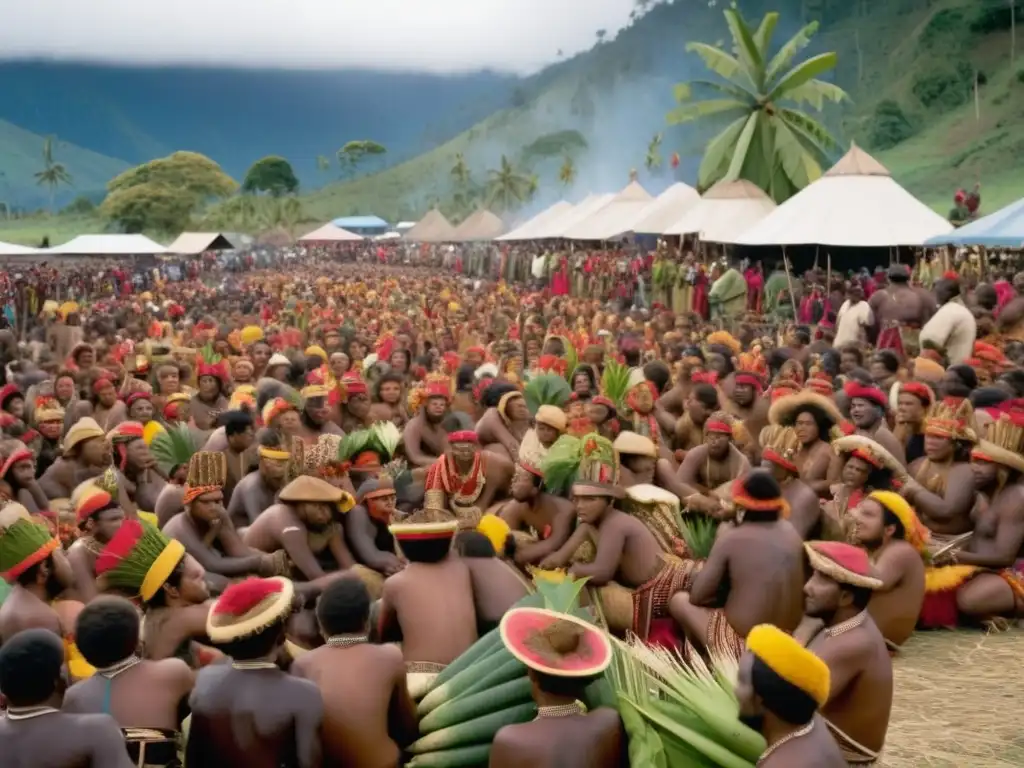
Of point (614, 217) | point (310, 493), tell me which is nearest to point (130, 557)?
point (310, 493)

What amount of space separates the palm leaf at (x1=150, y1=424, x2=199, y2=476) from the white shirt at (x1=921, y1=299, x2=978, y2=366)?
728 centimetres

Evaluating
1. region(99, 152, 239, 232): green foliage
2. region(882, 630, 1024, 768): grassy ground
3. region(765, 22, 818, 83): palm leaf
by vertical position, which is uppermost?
region(765, 22, 818, 83): palm leaf

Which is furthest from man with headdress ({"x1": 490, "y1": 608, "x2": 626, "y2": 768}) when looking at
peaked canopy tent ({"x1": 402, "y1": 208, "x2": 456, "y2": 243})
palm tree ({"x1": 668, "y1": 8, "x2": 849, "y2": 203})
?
peaked canopy tent ({"x1": 402, "y1": 208, "x2": 456, "y2": 243})

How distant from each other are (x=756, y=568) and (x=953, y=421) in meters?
2.77

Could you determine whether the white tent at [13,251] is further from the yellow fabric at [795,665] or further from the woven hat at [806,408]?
the yellow fabric at [795,665]

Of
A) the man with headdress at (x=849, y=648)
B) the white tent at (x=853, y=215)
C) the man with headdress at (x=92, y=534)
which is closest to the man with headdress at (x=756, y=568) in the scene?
the man with headdress at (x=849, y=648)

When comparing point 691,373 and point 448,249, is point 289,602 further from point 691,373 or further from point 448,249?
point 448,249

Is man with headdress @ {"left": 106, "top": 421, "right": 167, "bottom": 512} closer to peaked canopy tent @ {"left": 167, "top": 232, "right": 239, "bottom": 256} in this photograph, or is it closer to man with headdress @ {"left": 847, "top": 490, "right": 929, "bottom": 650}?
man with headdress @ {"left": 847, "top": 490, "right": 929, "bottom": 650}

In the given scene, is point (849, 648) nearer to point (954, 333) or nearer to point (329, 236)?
point (954, 333)

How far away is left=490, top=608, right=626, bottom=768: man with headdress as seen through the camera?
3.81m

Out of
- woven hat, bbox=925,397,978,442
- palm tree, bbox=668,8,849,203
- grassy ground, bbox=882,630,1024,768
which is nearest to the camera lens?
grassy ground, bbox=882,630,1024,768

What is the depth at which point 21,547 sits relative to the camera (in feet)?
17.0

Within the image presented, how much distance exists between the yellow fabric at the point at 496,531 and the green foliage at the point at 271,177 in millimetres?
138874

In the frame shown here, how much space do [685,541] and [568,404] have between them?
8.68 ft
